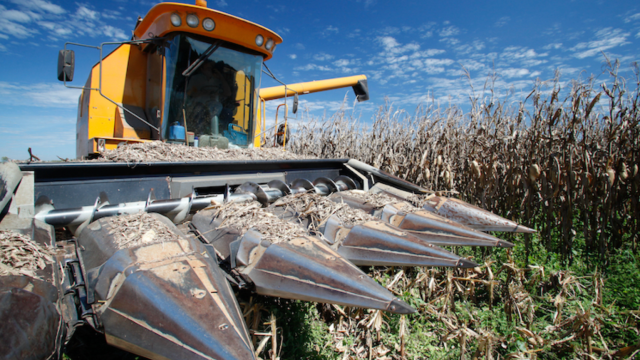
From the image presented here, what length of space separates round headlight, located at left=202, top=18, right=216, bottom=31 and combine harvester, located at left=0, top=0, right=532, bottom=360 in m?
0.04

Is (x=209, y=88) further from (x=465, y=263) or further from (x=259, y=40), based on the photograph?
(x=465, y=263)

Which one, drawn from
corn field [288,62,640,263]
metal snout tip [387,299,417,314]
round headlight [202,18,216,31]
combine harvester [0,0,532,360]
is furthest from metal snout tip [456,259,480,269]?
round headlight [202,18,216,31]

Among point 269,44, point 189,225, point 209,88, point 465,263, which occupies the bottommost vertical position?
point 189,225

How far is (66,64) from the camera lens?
3.02 metres

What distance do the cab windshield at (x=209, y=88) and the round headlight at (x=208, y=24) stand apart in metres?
0.18

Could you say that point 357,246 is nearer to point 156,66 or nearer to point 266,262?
point 266,262

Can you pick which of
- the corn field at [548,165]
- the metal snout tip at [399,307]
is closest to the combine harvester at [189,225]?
the metal snout tip at [399,307]

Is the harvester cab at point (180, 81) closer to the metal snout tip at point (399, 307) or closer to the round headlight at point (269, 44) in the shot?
the round headlight at point (269, 44)

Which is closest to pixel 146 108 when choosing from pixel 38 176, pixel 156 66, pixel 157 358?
pixel 156 66

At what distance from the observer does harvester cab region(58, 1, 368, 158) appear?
10.5ft

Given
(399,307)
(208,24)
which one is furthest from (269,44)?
(399,307)

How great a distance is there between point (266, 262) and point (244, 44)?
2959 millimetres

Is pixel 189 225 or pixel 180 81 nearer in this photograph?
pixel 189 225

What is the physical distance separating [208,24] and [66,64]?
140 centimetres
